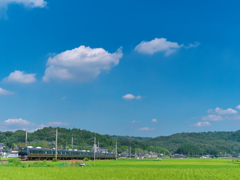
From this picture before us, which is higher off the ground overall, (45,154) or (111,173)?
(111,173)

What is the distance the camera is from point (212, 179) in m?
30.0

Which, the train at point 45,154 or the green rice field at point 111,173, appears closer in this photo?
the green rice field at point 111,173

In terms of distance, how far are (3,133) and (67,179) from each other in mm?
148635

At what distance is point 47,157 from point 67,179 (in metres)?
42.6

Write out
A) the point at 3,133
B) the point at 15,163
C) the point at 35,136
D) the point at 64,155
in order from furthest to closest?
the point at 35,136
the point at 3,133
the point at 64,155
the point at 15,163

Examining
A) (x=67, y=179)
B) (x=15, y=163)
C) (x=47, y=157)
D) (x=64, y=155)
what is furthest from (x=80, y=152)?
(x=67, y=179)

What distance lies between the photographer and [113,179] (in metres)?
28.6

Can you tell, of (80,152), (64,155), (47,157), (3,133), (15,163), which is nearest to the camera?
(15,163)

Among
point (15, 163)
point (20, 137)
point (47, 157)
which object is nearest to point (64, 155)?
point (47, 157)

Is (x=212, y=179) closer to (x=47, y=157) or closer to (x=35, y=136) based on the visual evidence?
(x=47, y=157)

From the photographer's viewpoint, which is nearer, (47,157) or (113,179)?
(113,179)

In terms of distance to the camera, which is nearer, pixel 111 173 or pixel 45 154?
pixel 111 173

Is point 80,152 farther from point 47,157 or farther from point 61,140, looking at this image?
point 61,140

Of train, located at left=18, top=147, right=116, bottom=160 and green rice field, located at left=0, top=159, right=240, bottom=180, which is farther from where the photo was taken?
→ train, located at left=18, top=147, right=116, bottom=160
